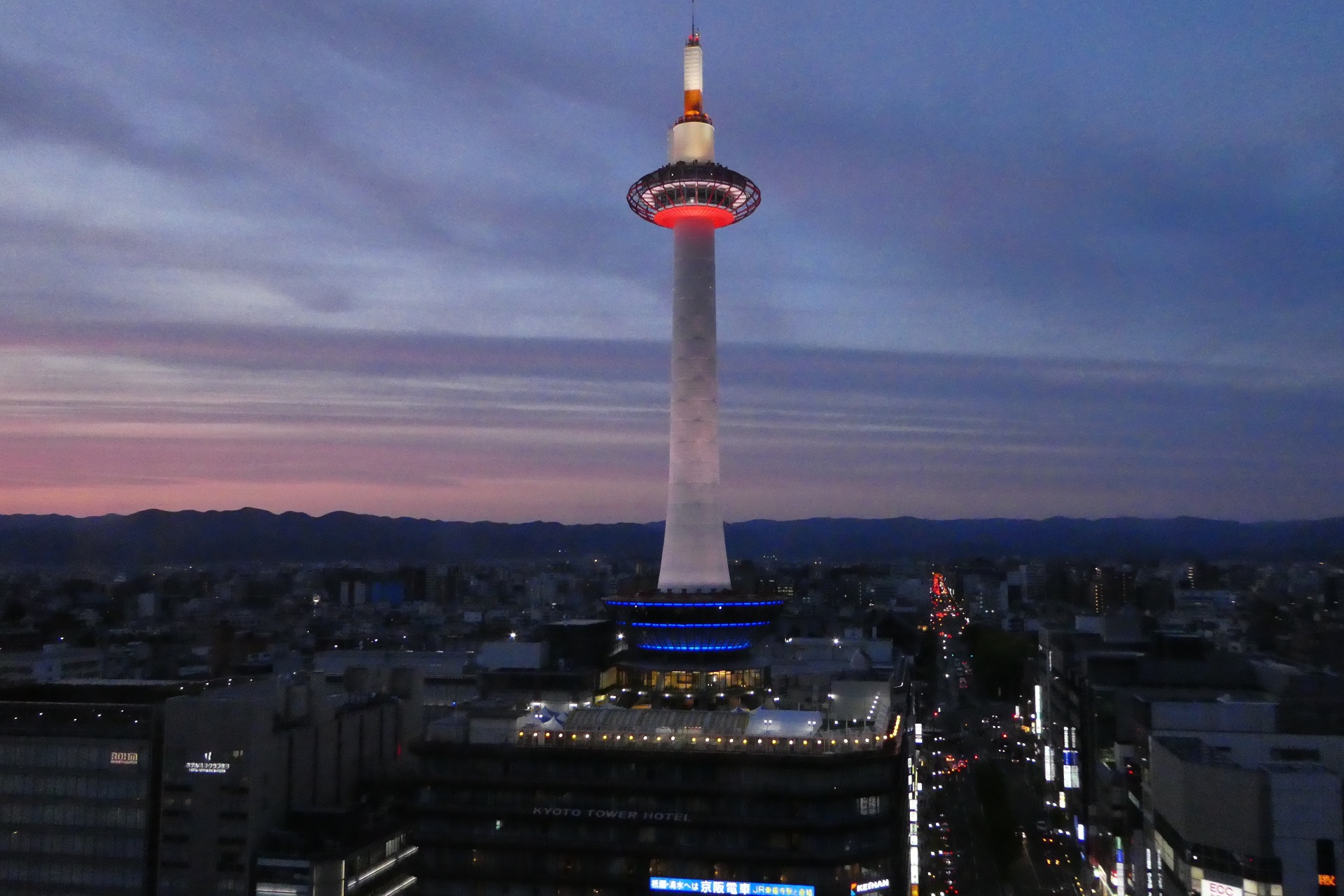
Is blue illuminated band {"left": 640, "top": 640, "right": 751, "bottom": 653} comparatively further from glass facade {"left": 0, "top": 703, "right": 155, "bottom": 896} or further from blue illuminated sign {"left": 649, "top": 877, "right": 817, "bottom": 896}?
glass facade {"left": 0, "top": 703, "right": 155, "bottom": 896}

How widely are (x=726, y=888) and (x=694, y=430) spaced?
3097 cm

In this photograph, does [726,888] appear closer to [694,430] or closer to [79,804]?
[694,430]

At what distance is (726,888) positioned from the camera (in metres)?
45.7

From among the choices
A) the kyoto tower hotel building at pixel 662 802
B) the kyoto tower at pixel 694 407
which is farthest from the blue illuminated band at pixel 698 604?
the kyoto tower hotel building at pixel 662 802

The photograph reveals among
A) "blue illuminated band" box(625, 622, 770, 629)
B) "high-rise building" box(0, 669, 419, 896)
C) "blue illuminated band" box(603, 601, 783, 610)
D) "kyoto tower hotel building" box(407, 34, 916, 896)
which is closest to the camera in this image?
"kyoto tower hotel building" box(407, 34, 916, 896)

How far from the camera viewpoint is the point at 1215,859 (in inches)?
1577

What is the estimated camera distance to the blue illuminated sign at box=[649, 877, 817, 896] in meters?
44.7

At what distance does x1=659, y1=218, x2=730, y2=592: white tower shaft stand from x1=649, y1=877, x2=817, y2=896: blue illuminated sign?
73.4 ft

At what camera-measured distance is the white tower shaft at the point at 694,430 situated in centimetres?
6688

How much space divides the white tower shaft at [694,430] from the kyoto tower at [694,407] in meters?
0.05

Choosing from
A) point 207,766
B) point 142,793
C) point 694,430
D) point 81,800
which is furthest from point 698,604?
point 81,800

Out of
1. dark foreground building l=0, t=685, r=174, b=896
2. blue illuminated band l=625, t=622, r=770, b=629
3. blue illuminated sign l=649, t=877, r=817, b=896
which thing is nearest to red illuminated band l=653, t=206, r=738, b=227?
blue illuminated band l=625, t=622, r=770, b=629

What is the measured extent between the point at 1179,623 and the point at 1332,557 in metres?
65.3

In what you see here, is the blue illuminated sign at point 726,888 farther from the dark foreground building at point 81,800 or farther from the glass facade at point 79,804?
the glass facade at point 79,804
